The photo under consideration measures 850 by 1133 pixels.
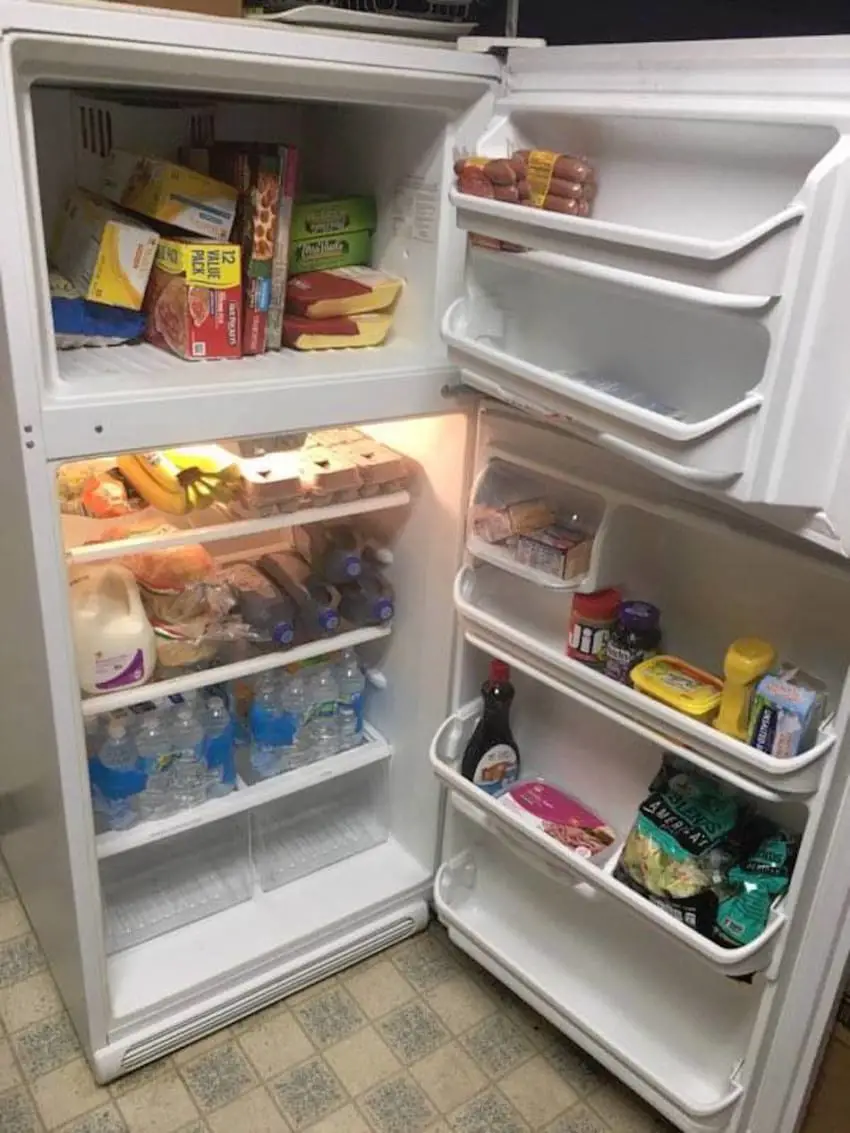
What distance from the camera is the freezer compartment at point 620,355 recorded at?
931mm

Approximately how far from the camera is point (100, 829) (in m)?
1.49

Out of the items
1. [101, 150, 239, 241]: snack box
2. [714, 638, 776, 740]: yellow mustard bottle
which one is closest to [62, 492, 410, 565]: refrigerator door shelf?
[101, 150, 239, 241]: snack box

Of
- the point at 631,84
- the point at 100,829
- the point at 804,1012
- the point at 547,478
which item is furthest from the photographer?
the point at 100,829

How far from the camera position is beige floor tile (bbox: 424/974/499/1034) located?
5.28 ft

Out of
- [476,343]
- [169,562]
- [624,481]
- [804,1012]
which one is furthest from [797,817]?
[169,562]

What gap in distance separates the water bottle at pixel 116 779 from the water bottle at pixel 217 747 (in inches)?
4.7

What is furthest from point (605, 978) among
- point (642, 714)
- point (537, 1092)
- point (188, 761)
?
point (188, 761)

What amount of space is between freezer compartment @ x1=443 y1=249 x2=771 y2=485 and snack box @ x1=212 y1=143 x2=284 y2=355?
0.86ft

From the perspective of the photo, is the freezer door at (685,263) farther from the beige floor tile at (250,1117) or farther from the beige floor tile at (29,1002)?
the beige floor tile at (29,1002)

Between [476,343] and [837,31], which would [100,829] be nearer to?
[476,343]

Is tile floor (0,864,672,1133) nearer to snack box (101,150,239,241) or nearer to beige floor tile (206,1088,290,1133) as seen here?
beige floor tile (206,1088,290,1133)

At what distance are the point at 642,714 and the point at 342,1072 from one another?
767 mm

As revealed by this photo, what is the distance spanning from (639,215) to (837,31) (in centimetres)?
32

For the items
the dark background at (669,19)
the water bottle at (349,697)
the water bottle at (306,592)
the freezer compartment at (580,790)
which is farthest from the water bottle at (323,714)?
the dark background at (669,19)
